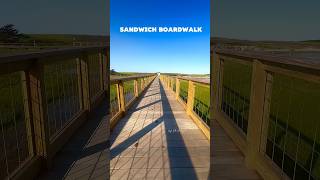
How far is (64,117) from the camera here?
4672 mm

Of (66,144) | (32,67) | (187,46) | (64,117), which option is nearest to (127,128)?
(187,46)

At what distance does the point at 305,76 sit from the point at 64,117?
3685mm

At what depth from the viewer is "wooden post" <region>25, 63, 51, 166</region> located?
2.79 m

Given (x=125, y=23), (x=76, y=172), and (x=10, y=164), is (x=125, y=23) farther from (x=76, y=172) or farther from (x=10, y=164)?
(x=10, y=164)

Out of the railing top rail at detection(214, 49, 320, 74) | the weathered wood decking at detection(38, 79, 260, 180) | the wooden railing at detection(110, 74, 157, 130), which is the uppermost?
the railing top rail at detection(214, 49, 320, 74)

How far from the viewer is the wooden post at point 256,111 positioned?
9.14 feet

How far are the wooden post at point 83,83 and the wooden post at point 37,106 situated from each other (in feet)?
8.01

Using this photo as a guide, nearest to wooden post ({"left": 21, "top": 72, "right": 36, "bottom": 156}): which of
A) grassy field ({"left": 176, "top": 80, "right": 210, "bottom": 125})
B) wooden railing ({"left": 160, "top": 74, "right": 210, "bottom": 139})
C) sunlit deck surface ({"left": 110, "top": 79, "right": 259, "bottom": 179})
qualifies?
sunlit deck surface ({"left": 110, "top": 79, "right": 259, "bottom": 179})

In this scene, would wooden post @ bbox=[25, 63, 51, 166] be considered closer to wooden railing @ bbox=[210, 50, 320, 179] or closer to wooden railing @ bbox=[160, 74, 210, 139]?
wooden railing @ bbox=[160, 74, 210, 139]

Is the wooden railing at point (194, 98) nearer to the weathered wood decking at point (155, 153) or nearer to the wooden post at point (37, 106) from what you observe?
the weathered wood decking at point (155, 153)

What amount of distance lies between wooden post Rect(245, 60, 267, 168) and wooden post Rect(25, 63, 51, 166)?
2005 mm

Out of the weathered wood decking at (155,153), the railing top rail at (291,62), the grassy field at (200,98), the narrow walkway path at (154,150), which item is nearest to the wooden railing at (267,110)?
the railing top rail at (291,62)

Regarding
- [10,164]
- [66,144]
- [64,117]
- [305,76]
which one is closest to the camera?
[305,76]

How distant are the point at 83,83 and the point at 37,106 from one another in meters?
2.66
